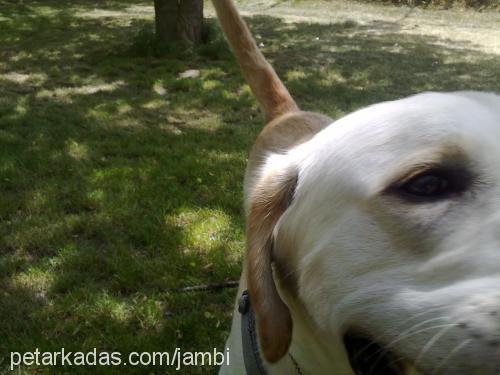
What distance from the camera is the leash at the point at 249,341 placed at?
227 centimetres

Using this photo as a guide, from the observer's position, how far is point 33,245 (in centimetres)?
418

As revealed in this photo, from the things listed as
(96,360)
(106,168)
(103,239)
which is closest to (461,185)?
(96,360)

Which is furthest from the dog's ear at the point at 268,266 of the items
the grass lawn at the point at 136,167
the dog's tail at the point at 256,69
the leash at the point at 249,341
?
the grass lawn at the point at 136,167

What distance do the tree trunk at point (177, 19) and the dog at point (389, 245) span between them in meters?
7.85

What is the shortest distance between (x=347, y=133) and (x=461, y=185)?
0.42 meters

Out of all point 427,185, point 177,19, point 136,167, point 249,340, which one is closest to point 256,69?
point 249,340

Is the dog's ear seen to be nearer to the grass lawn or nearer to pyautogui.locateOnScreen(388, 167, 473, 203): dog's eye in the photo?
pyautogui.locateOnScreen(388, 167, 473, 203): dog's eye

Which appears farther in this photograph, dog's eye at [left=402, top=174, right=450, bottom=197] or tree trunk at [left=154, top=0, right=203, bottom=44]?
tree trunk at [left=154, top=0, right=203, bottom=44]

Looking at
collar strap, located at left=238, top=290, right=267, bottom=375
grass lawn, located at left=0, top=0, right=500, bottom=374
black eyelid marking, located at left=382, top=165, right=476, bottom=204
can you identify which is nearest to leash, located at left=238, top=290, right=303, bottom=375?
collar strap, located at left=238, top=290, right=267, bottom=375

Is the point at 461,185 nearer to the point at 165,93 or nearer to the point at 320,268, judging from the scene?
the point at 320,268

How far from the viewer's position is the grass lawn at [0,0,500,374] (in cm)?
360

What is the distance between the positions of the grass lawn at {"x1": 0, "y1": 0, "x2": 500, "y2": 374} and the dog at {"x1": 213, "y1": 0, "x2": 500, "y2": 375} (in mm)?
1560

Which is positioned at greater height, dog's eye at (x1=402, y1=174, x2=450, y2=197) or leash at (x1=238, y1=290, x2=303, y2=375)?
dog's eye at (x1=402, y1=174, x2=450, y2=197)

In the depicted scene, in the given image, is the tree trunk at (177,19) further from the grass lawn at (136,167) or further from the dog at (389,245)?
the dog at (389,245)
